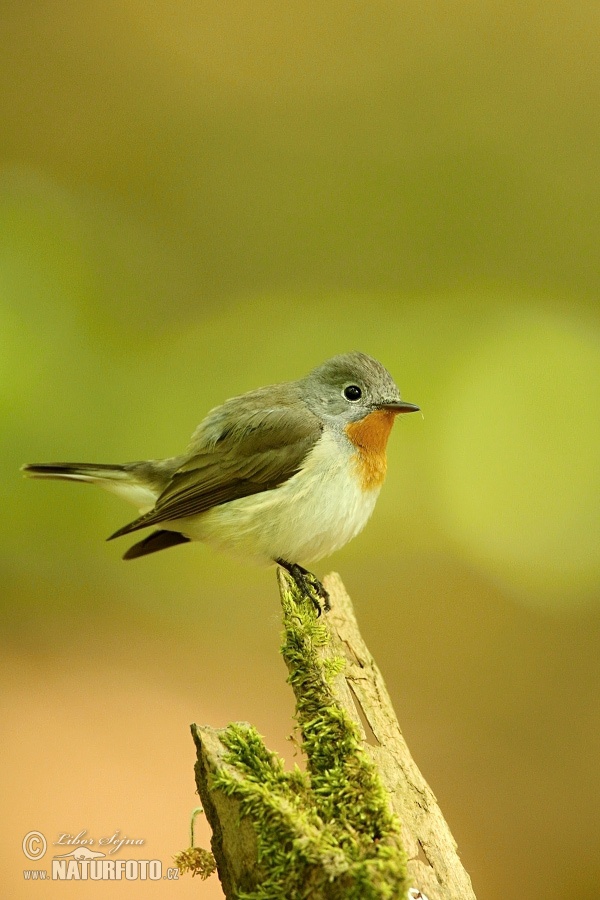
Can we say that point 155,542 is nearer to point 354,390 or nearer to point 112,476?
point 112,476

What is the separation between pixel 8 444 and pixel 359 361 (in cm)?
281

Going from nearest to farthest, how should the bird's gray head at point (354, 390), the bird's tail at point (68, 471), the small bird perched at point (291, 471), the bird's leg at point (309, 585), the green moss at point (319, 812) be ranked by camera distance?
the green moss at point (319, 812), the bird's leg at point (309, 585), the small bird perched at point (291, 471), the bird's gray head at point (354, 390), the bird's tail at point (68, 471)

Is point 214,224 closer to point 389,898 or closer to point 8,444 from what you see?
point 8,444

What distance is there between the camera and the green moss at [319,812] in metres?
1.50

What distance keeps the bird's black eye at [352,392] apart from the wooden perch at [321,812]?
3.45 feet

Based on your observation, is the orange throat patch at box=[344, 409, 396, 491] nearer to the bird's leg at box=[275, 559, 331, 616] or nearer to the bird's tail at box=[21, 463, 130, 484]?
the bird's leg at box=[275, 559, 331, 616]

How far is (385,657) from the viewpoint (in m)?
4.88

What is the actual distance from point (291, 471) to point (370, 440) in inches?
12.2

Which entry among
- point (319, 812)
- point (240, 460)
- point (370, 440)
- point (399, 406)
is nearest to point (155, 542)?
point (240, 460)

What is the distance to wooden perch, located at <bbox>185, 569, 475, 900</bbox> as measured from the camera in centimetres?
153

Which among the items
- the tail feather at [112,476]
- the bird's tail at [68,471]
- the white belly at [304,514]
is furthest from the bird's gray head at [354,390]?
the bird's tail at [68,471]

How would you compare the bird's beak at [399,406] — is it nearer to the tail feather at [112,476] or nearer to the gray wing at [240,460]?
the gray wing at [240,460]

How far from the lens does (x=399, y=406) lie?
2.85 meters

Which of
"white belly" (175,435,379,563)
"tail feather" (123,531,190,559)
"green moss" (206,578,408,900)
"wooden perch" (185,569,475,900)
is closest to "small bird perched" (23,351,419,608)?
A: "white belly" (175,435,379,563)
